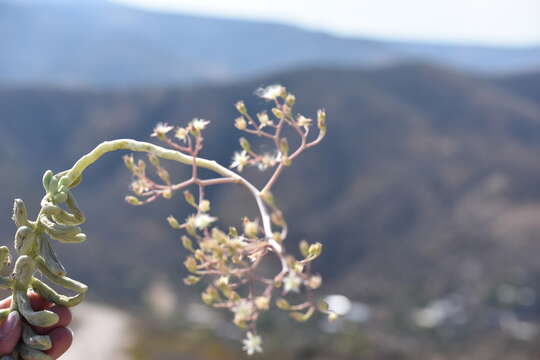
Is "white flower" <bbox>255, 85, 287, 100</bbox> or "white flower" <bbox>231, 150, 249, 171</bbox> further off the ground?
"white flower" <bbox>255, 85, 287, 100</bbox>

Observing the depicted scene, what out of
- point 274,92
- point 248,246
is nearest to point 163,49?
point 274,92

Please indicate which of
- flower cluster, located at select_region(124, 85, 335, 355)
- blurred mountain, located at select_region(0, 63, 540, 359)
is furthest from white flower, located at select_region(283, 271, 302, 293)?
blurred mountain, located at select_region(0, 63, 540, 359)

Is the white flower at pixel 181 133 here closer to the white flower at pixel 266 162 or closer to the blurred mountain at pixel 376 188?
the white flower at pixel 266 162

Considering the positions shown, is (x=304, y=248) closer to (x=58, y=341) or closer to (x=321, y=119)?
(x=321, y=119)

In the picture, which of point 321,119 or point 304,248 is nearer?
point 304,248

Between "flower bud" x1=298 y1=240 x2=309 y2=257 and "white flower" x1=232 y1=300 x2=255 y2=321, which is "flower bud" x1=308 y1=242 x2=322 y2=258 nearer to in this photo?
"flower bud" x1=298 y1=240 x2=309 y2=257

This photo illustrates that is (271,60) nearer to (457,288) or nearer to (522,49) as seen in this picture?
(522,49)
